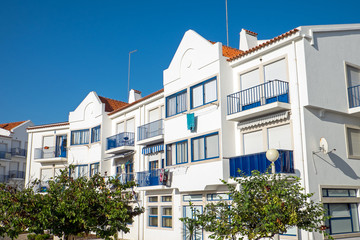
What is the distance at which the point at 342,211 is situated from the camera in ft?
62.4

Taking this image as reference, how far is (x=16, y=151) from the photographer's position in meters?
47.6

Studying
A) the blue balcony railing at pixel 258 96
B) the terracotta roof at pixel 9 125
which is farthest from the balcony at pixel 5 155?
the blue balcony railing at pixel 258 96

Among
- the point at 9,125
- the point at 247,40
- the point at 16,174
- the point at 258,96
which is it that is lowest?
the point at 16,174

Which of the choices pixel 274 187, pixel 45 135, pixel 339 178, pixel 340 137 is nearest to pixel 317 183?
pixel 339 178

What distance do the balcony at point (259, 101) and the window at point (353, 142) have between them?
3.95m

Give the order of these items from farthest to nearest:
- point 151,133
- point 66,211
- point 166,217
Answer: point 151,133 < point 166,217 < point 66,211

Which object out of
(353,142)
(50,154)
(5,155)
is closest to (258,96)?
(353,142)

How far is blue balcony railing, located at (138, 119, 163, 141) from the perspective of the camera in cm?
2772

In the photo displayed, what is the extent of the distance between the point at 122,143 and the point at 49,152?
35.3 ft

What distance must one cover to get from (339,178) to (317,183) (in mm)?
1727

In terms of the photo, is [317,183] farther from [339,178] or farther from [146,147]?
[146,147]

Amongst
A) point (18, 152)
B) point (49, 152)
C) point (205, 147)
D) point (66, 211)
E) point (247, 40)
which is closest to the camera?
point (66, 211)

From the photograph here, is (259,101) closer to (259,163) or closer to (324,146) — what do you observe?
(259,163)

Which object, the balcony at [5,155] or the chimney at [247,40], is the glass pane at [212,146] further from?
the balcony at [5,155]
